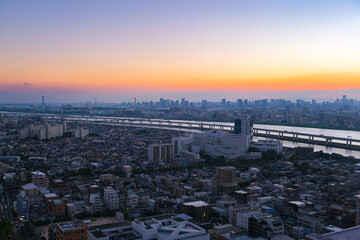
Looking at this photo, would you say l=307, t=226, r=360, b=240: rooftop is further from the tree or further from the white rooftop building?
the tree

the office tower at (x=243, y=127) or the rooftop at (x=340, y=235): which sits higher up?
the office tower at (x=243, y=127)

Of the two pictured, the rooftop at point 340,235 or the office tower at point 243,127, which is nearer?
the rooftop at point 340,235

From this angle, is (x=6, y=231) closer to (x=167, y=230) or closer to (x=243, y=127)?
(x=167, y=230)

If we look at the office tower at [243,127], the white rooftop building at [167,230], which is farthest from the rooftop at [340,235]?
the office tower at [243,127]

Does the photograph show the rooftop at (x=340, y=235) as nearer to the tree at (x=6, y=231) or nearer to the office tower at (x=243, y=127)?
the tree at (x=6, y=231)

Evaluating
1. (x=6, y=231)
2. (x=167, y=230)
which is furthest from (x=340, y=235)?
(x=6, y=231)

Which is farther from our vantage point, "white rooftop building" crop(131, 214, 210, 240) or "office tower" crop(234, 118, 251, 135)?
"office tower" crop(234, 118, 251, 135)

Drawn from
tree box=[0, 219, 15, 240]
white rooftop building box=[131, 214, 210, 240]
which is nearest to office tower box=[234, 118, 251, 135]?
white rooftop building box=[131, 214, 210, 240]

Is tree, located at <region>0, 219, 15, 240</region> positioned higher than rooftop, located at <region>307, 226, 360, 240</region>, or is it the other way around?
rooftop, located at <region>307, 226, 360, 240</region>

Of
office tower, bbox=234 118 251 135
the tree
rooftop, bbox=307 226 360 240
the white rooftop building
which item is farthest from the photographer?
office tower, bbox=234 118 251 135

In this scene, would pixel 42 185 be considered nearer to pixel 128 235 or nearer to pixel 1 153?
pixel 128 235

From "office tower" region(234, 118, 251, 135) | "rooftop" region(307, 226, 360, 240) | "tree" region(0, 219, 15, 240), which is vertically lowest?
"tree" region(0, 219, 15, 240)

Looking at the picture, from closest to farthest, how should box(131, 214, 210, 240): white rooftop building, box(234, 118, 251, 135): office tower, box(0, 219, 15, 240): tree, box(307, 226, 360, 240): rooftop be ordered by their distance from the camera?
1. box(307, 226, 360, 240): rooftop
2. box(131, 214, 210, 240): white rooftop building
3. box(0, 219, 15, 240): tree
4. box(234, 118, 251, 135): office tower
